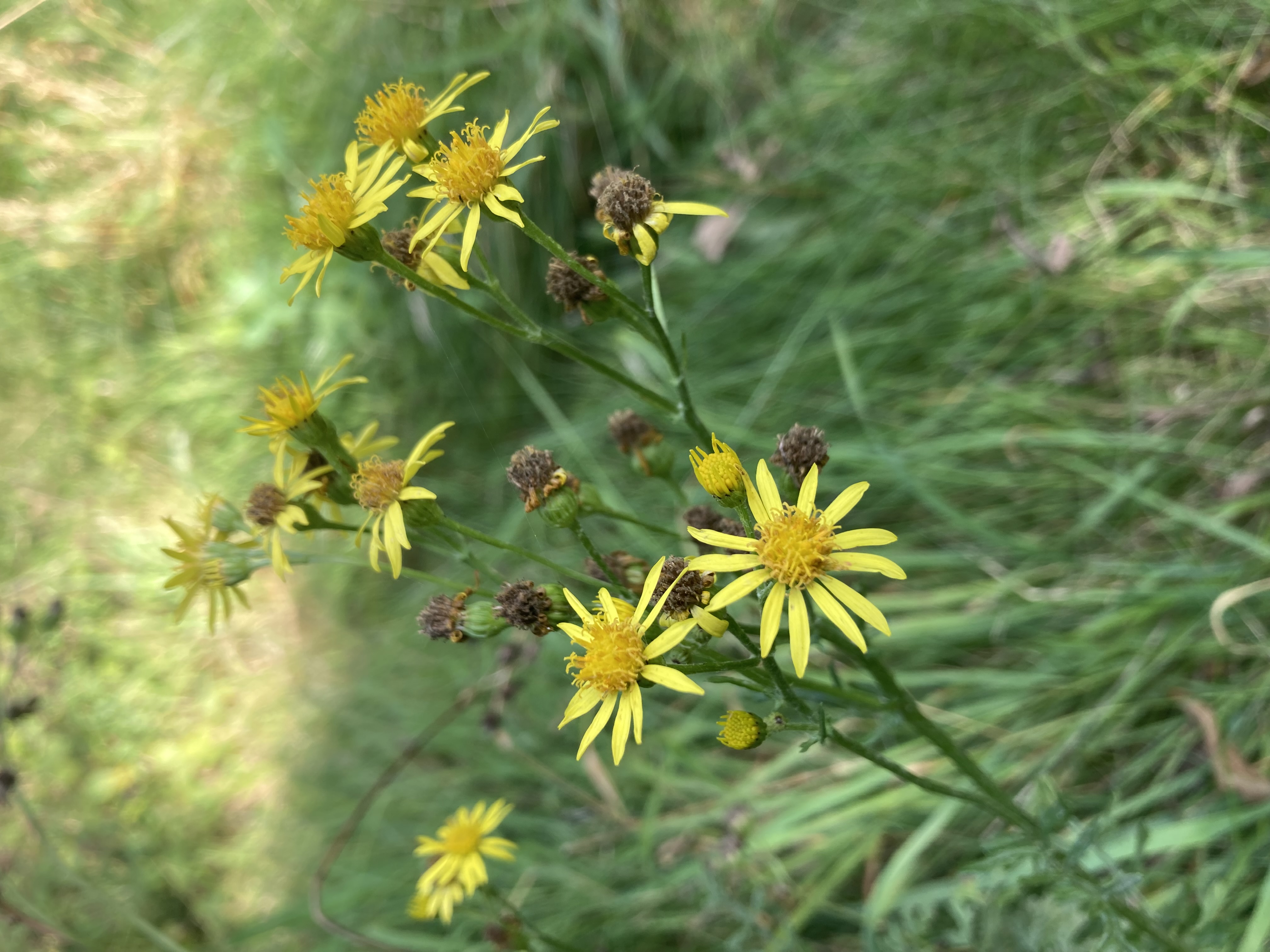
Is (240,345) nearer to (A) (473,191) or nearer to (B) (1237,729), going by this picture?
(A) (473,191)

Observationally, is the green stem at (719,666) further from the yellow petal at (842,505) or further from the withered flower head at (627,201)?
the withered flower head at (627,201)

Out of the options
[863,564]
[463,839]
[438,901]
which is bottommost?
[438,901]

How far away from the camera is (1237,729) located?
90.6 inches

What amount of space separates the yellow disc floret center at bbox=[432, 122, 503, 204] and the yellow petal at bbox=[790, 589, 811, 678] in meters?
0.86

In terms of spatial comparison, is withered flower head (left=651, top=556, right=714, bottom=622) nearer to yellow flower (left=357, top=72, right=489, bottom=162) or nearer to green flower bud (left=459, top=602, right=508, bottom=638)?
green flower bud (left=459, top=602, right=508, bottom=638)

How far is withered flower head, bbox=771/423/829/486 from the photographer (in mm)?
1498

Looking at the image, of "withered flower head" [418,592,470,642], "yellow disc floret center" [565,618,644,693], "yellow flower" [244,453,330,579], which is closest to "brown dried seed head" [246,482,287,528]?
"yellow flower" [244,453,330,579]

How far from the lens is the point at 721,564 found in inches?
50.7

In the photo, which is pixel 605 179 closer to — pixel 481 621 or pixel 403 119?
pixel 403 119

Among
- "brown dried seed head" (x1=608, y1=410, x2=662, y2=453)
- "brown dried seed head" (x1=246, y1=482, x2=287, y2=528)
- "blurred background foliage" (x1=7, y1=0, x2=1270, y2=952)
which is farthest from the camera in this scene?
"blurred background foliage" (x1=7, y1=0, x2=1270, y2=952)

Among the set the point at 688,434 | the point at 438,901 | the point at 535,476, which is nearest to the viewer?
the point at 535,476

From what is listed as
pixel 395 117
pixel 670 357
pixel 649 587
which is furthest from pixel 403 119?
pixel 649 587

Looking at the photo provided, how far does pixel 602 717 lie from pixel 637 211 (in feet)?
2.75

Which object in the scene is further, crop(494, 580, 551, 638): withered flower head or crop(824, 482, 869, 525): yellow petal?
crop(494, 580, 551, 638): withered flower head
